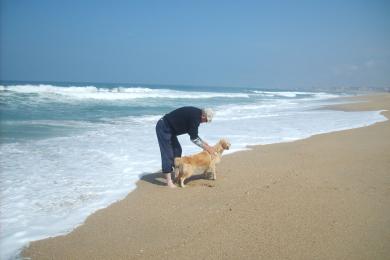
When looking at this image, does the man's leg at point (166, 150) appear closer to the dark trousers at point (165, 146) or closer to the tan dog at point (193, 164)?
the dark trousers at point (165, 146)

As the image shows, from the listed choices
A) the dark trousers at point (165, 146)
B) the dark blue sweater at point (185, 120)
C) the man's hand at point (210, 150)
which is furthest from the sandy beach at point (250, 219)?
the dark blue sweater at point (185, 120)

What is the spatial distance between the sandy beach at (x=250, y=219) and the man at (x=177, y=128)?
0.43 m

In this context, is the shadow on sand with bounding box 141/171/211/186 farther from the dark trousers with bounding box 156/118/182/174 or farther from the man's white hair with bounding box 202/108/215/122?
the man's white hair with bounding box 202/108/215/122

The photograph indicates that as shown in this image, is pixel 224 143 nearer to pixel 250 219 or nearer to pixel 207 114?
pixel 207 114

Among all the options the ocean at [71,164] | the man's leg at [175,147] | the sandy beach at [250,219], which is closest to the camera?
the sandy beach at [250,219]

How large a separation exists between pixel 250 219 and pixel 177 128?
2102mm

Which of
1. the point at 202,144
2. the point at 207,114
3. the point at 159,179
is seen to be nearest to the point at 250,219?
the point at 202,144

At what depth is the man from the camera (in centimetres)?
536

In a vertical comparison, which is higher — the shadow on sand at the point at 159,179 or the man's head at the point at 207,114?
the man's head at the point at 207,114

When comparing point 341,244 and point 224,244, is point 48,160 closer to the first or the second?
point 224,244

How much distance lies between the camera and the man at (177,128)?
5.36 meters

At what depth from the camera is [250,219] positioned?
12.9 feet

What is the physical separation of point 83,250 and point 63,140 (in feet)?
20.6

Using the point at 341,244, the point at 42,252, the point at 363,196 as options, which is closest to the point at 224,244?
the point at 341,244
